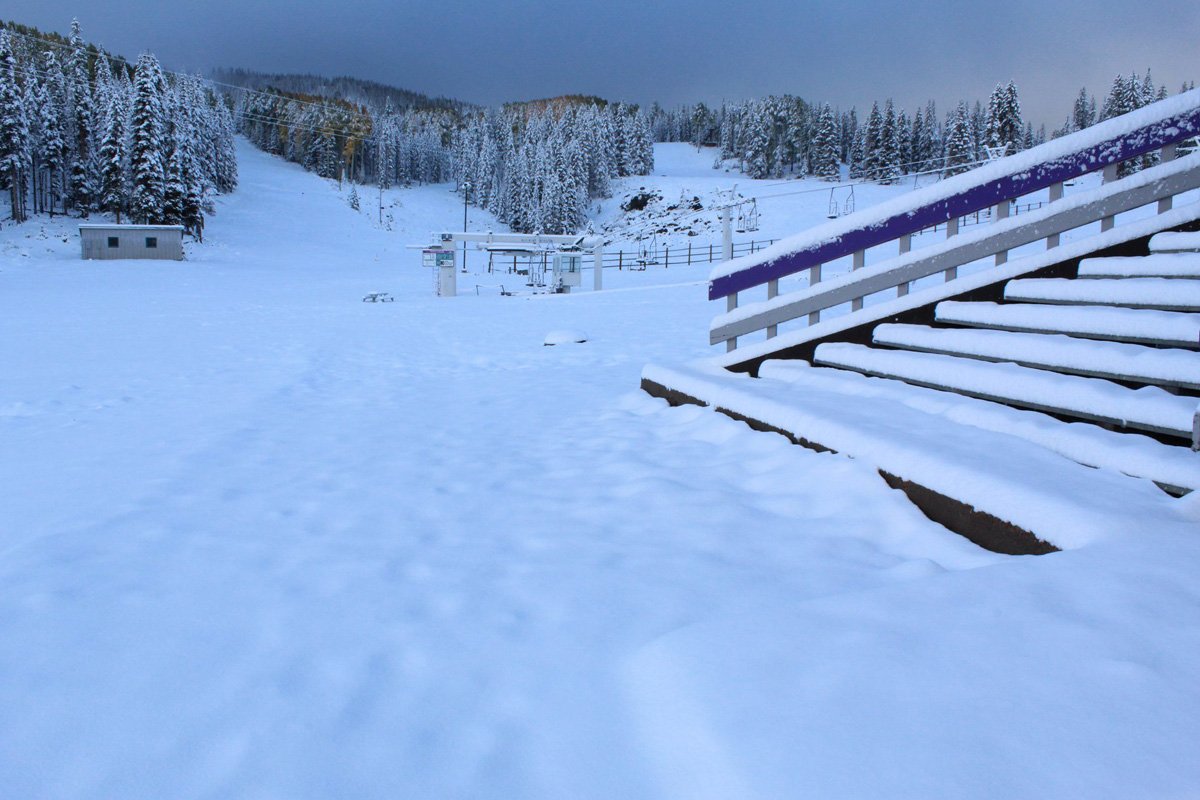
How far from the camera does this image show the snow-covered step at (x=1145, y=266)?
161 inches

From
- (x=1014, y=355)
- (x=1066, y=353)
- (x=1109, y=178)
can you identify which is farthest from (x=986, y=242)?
(x=1066, y=353)

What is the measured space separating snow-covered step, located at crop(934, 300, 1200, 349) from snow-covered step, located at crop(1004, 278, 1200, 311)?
Answer: 4.5 inches

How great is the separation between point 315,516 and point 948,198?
4.59 m

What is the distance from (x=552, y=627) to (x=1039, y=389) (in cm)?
293

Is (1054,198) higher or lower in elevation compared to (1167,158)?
lower

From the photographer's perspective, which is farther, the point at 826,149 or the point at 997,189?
the point at 826,149

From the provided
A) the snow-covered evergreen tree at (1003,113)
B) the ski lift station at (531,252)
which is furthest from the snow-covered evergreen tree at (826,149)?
the ski lift station at (531,252)

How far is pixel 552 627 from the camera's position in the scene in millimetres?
2336

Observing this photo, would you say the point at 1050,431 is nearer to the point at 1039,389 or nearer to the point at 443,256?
the point at 1039,389

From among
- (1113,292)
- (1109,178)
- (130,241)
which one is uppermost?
(130,241)

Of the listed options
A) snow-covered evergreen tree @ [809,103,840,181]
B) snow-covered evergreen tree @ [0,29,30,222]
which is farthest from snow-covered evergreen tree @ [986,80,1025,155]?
snow-covered evergreen tree @ [0,29,30,222]

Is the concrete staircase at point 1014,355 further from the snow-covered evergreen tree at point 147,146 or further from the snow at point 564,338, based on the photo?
the snow-covered evergreen tree at point 147,146

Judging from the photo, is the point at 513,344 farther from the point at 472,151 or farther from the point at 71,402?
the point at 472,151

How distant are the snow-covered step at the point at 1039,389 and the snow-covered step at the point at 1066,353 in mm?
83
